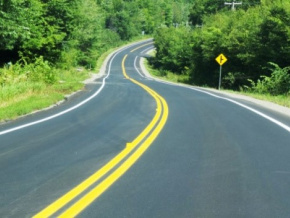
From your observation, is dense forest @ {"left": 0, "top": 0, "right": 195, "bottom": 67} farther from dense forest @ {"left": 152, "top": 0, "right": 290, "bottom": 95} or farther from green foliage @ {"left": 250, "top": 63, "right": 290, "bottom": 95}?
green foliage @ {"left": 250, "top": 63, "right": 290, "bottom": 95}

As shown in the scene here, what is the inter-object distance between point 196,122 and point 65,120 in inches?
142

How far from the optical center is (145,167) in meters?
6.70

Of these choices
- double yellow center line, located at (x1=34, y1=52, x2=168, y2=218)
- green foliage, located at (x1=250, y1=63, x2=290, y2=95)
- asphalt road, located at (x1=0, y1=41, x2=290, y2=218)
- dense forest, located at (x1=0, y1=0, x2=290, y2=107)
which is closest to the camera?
double yellow center line, located at (x1=34, y1=52, x2=168, y2=218)

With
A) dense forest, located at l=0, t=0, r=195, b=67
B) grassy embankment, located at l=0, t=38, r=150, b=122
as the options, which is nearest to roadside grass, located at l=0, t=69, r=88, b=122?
grassy embankment, located at l=0, t=38, r=150, b=122

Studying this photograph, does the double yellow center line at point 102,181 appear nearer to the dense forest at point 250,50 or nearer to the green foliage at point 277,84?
the green foliage at point 277,84

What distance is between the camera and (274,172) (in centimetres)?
651

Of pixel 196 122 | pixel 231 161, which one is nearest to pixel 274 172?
pixel 231 161

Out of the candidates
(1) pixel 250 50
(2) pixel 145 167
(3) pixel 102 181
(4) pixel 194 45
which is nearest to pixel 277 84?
(1) pixel 250 50

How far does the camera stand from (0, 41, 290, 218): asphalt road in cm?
492

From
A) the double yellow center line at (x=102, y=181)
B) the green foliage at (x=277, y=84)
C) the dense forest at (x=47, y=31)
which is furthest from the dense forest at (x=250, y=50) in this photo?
the double yellow center line at (x=102, y=181)

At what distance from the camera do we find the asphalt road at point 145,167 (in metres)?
4.92

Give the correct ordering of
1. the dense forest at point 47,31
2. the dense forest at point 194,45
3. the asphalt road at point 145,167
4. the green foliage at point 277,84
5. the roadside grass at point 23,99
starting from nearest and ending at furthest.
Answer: the asphalt road at point 145,167 < the roadside grass at point 23,99 < the dense forest at point 47,31 < the dense forest at point 194,45 < the green foliage at point 277,84

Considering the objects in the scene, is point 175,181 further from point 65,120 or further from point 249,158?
point 65,120

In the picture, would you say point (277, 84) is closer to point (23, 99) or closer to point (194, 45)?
point (23, 99)
